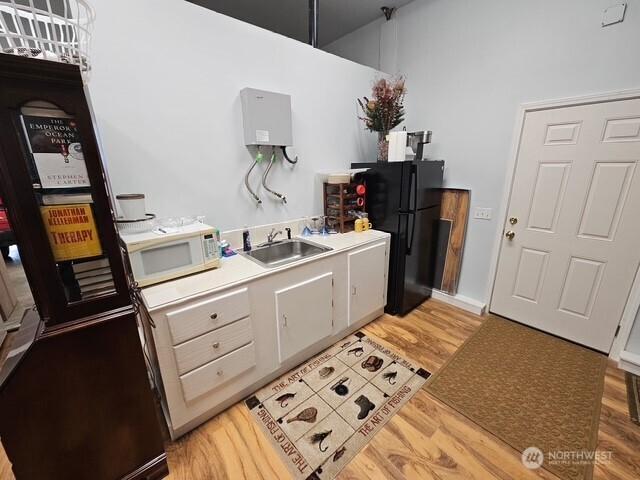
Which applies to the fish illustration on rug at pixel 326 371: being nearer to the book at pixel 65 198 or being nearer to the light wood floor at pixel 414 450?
the light wood floor at pixel 414 450

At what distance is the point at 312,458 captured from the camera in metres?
1.41

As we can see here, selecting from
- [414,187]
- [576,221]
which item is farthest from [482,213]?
[414,187]

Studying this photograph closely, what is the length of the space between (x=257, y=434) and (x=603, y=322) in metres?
2.69

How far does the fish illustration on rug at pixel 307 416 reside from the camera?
161cm

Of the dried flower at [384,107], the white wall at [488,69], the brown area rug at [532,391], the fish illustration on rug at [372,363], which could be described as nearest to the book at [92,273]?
the fish illustration on rug at [372,363]

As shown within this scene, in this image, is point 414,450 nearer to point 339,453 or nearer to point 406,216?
point 339,453

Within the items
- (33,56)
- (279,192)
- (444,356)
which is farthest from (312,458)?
(33,56)

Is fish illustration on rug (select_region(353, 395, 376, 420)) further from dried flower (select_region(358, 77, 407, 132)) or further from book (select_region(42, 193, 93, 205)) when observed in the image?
dried flower (select_region(358, 77, 407, 132))

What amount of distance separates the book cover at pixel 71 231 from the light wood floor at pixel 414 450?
1.19 m

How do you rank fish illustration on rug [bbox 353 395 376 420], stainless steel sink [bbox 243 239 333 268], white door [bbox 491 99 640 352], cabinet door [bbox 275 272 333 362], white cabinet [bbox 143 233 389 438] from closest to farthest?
white cabinet [bbox 143 233 389 438], fish illustration on rug [bbox 353 395 376 420], cabinet door [bbox 275 272 333 362], white door [bbox 491 99 640 352], stainless steel sink [bbox 243 239 333 268]

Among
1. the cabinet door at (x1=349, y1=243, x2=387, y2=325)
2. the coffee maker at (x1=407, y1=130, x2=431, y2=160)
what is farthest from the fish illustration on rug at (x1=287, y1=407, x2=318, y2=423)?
the coffee maker at (x1=407, y1=130, x2=431, y2=160)

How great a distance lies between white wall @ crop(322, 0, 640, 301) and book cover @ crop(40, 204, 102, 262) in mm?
2849

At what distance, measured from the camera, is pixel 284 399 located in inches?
68.9

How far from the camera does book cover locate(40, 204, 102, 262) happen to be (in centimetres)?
94
